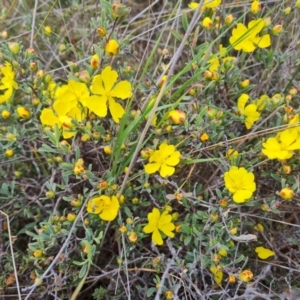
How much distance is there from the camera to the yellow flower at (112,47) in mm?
1236

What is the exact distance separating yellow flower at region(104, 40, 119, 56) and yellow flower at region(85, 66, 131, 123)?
0.17 ft

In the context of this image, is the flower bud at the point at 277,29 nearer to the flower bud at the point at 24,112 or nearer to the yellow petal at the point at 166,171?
the yellow petal at the point at 166,171

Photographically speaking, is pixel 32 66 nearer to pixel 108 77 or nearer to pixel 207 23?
pixel 108 77

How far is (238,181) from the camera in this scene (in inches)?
50.2

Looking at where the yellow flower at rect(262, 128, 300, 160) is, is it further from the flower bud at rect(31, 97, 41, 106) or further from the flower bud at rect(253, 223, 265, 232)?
the flower bud at rect(31, 97, 41, 106)

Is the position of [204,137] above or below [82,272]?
above

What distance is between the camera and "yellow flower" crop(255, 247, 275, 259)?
1396 mm

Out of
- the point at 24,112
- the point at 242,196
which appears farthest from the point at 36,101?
the point at 242,196

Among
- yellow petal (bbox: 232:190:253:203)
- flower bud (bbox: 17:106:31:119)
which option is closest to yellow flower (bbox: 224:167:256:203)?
yellow petal (bbox: 232:190:253:203)

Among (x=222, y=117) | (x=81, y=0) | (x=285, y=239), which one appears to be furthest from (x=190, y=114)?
(x=81, y=0)

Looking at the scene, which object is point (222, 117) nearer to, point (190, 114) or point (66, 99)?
point (190, 114)

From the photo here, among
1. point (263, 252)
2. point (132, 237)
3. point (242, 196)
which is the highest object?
point (242, 196)

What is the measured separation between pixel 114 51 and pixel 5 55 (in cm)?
33

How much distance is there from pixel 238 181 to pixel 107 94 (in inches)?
16.0
